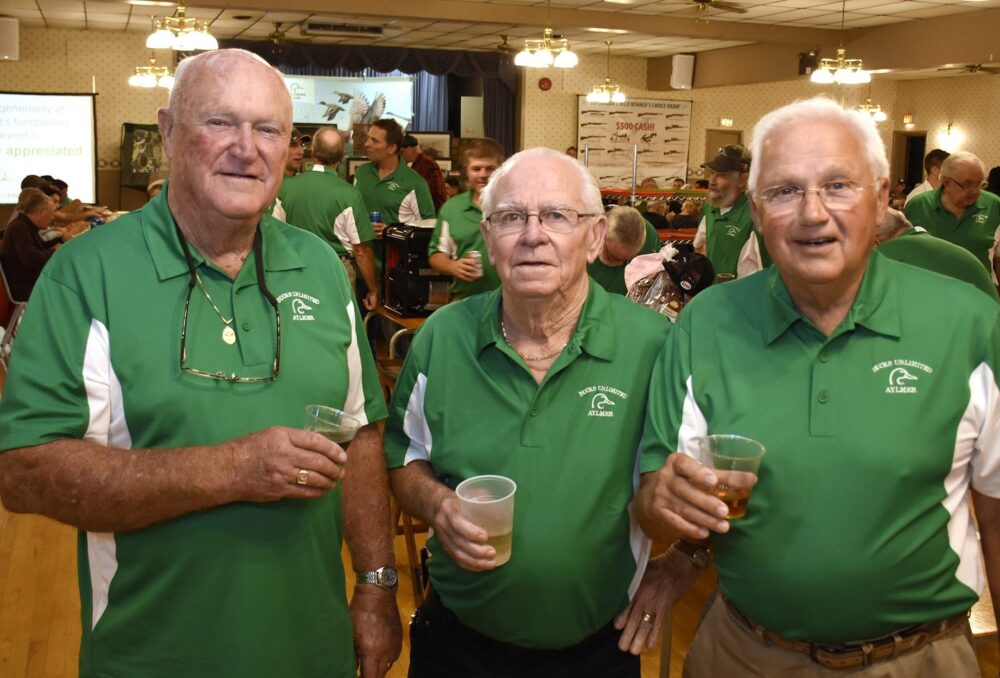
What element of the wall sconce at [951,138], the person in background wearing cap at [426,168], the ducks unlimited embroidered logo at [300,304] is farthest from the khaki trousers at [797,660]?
the wall sconce at [951,138]

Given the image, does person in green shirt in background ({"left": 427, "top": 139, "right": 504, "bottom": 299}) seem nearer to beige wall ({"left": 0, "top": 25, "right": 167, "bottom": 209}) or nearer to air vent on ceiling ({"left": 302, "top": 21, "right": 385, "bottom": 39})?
air vent on ceiling ({"left": 302, "top": 21, "right": 385, "bottom": 39})

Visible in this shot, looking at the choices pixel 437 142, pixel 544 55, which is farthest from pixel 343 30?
pixel 544 55

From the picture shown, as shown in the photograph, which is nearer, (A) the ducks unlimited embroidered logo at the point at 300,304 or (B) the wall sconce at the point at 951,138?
(A) the ducks unlimited embroidered logo at the point at 300,304

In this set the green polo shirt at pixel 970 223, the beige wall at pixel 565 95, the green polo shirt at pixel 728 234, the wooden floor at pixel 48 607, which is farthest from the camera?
the beige wall at pixel 565 95

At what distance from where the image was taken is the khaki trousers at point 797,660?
1.76 m

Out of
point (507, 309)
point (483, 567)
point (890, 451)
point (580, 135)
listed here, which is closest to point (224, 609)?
point (483, 567)

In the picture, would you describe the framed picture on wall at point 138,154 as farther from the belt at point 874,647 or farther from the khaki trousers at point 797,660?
the belt at point 874,647

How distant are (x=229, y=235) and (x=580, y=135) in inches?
688

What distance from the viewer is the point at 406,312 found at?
5613 mm

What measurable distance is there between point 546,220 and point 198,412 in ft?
2.51

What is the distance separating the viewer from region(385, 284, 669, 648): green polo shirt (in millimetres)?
1830

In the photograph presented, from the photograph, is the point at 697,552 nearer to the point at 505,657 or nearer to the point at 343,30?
the point at 505,657

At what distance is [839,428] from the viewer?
5.54 feet

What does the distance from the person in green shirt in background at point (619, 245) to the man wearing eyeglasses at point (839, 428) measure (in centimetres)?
292
